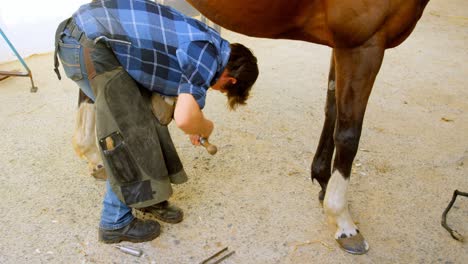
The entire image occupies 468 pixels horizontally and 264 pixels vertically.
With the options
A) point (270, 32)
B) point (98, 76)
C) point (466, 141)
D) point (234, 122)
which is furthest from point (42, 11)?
point (466, 141)

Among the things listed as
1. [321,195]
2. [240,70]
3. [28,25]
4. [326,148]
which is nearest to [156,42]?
[240,70]

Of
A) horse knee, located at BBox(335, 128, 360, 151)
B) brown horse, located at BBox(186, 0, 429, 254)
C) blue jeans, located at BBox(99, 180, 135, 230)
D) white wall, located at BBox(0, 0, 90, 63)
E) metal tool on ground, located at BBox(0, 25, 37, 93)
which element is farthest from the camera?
white wall, located at BBox(0, 0, 90, 63)

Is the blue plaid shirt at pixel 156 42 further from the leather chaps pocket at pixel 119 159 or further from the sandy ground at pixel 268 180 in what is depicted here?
the sandy ground at pixel 268 180

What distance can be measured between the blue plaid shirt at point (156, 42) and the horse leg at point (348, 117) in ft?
1.48

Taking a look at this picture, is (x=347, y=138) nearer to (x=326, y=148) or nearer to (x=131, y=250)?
(x=326, y=148)

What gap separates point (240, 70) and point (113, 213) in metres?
0.75

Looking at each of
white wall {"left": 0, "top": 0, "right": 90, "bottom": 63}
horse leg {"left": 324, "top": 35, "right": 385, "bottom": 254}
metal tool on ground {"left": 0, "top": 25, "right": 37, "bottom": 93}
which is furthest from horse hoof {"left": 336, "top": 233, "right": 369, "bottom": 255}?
white wall {"left": 0, "top": 0, "right": 90, "bottom": 63}

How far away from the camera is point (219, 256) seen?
177 centimetres

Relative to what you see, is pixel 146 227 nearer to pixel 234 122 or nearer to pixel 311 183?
pixel 311 183

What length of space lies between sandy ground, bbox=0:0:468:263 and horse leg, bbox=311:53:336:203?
115 millimetres

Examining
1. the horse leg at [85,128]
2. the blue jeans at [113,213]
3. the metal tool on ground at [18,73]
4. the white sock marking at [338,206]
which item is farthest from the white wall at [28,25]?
the white sock marking at [338,206]

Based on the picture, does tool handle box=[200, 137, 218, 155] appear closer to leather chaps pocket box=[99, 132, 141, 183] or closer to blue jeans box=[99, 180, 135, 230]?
leather chaps pocket box=[99, 132, 141, 183]

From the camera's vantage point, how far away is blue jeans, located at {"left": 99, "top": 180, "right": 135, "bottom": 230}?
1791mm

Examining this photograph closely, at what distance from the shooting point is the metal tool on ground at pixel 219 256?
1738mm
